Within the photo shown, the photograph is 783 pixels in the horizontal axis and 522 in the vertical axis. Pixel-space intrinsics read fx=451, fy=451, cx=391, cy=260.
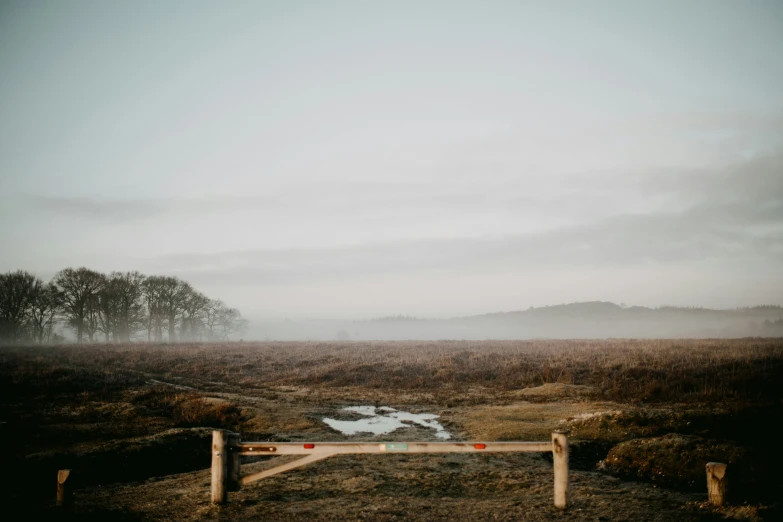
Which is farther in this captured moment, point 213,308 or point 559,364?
point 213,308

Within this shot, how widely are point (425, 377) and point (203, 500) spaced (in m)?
21.3

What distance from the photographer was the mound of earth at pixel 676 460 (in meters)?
9.41

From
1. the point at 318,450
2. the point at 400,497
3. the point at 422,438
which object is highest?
the point at 318,450

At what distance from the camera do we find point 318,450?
22.4 feet

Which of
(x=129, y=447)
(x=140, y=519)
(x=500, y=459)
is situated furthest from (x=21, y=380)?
(x=500, y=459)

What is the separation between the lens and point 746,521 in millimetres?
6691

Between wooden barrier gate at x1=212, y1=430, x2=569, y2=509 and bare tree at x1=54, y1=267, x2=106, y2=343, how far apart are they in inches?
2800

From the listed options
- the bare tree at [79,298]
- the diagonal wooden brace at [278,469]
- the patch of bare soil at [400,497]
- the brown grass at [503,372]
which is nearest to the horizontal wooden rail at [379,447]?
the diagonal wooden brace at [278,469]

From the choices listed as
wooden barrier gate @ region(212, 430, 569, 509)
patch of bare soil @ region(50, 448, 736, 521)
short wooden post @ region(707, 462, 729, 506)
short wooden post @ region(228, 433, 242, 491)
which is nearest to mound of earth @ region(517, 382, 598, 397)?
patch of bare soil @ region(50, 448, 736, 521)

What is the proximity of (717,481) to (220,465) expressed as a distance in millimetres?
8093

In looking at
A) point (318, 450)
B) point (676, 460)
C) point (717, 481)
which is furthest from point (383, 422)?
point (717, 481)

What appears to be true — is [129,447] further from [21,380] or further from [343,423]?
[21,380]

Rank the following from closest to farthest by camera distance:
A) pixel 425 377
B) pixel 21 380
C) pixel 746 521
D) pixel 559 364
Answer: pixel 746 521 < pixel 21 380 < pixel 425 377 < pixel 559 364

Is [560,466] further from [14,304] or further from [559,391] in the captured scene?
[14,304]
